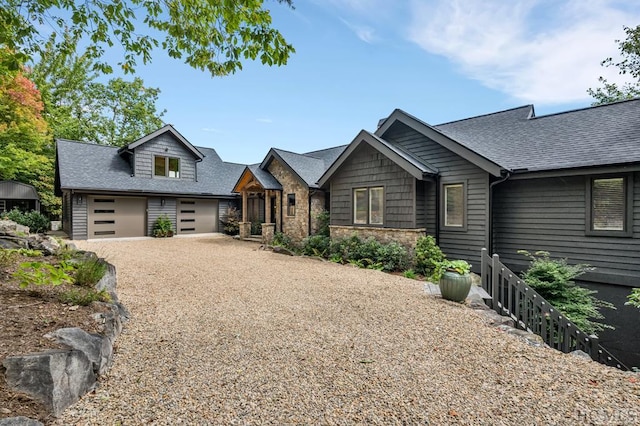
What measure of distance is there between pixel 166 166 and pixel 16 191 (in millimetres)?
9570

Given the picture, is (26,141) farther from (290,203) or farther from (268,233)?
(290,203)

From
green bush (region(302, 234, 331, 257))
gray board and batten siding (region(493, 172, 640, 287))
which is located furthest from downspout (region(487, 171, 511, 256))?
green bush (region(302, 234, 331, 257))

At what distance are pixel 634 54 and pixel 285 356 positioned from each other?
900 inches

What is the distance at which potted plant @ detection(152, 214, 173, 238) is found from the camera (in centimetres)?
1600

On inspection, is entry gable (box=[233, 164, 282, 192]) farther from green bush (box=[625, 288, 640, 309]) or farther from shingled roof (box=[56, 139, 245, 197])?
green bush (box=[625, 288, 640, 309])

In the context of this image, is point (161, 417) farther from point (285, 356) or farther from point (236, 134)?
point (236, 134)

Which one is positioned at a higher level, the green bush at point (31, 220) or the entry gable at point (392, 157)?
the entry gable at point (392, 157)

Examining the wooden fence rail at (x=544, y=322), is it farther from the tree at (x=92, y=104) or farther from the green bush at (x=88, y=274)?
the tree at (x=92, y=104)

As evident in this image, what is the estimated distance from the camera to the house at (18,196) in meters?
17.9

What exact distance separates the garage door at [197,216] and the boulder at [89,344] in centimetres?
1518

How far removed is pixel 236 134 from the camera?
24.6 meters

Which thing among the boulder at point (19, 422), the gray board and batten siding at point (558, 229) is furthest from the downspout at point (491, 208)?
the boulder at point (19, 422)

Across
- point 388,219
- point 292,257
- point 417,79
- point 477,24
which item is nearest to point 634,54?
point 417,79

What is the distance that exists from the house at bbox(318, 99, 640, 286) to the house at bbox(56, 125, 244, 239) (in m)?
9.52
